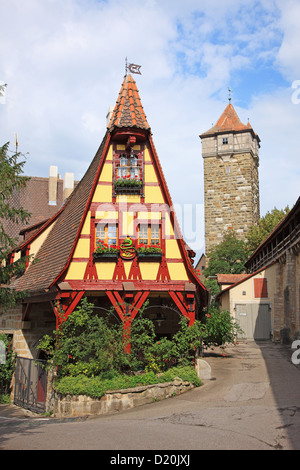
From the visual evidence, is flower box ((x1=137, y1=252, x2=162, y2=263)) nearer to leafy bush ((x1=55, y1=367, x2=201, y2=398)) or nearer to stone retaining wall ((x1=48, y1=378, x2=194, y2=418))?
leafy bush ((x1=55, y1=367, x2=201, y2=398))

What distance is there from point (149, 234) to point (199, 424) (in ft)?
24.8

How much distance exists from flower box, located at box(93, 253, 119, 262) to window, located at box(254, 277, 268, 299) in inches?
637

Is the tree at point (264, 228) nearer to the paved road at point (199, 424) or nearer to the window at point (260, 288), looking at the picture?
the window at point (260, 288)

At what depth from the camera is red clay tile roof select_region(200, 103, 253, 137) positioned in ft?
163

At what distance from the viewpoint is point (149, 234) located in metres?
15.6

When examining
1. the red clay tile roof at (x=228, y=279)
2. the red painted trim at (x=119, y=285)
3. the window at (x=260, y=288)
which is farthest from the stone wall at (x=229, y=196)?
the red painted trim at (x=119, y=285)

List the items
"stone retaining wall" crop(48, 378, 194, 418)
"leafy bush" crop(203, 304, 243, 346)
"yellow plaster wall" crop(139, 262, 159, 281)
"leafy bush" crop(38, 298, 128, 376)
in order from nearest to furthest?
"stone retaining wall" crop(48, 378, 194, 418), "leafy bush" crop(38, 298, 128, 376), "yellow plaster wall" crop(139, 262, 159, 281), "leafy bush" crop(203, 304, 243, 346)

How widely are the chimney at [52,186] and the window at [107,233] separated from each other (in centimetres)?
1615

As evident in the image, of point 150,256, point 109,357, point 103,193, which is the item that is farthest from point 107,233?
point 109,357

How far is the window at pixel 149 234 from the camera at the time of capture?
15.5 metres

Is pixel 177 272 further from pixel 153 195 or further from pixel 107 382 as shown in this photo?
pixel 107 382

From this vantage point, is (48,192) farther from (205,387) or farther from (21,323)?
(205,387)

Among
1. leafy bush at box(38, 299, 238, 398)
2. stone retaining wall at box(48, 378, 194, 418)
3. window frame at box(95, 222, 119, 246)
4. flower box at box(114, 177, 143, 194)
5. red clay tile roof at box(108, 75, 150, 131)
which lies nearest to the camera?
stone retaining wall at box(48, 378, 194, 418)

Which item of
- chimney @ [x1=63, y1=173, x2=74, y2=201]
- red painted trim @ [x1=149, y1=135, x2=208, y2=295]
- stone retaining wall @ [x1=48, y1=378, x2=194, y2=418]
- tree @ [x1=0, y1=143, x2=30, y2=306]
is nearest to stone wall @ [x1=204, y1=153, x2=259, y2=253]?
chimney @ [x1=63, y1=173, x2=74, y2=201]
